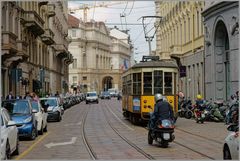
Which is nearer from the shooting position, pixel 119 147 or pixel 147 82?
pixel 119 147

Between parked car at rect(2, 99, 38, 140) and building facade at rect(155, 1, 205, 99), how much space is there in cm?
2064

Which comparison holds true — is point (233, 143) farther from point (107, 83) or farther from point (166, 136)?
point (107, 83)

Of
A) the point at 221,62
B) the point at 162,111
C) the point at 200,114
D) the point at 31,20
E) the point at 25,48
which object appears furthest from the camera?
the point at 31,20

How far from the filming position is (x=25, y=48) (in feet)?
153

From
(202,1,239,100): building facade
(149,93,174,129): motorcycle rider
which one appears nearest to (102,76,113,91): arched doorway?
(202,1,239,100): building facade

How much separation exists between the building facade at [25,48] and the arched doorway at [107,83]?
234ft

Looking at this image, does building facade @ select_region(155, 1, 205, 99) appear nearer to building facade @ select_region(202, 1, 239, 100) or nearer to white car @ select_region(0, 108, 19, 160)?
building facade @ select_region(202, 1, 239, 100)

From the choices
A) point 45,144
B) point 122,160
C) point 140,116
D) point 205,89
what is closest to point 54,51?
point 205,89

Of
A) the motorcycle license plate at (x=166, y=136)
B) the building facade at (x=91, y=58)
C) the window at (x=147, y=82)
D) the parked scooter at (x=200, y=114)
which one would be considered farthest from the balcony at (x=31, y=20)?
the building facade at (x=91, y=58)

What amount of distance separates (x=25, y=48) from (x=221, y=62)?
16.2 m

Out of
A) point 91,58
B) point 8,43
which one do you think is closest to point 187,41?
point 8,43

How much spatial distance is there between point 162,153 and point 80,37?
4855 inches

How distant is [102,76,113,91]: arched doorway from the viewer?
151 meters

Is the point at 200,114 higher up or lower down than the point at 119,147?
higher up
